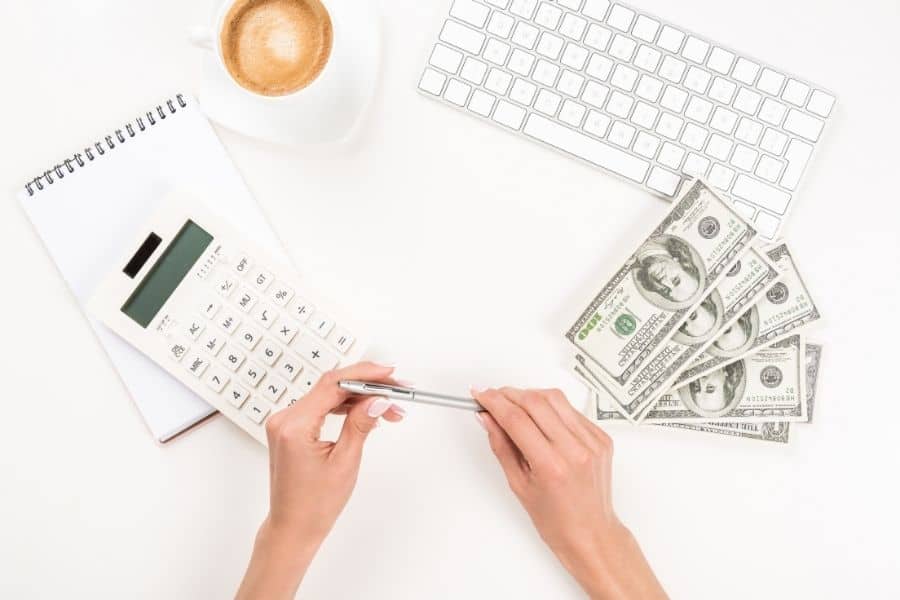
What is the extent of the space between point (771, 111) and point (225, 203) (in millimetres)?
587

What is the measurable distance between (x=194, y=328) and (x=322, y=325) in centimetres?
13

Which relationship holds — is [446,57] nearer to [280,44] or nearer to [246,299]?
[280,44]

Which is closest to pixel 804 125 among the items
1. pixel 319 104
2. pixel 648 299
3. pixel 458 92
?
pixel 648 299

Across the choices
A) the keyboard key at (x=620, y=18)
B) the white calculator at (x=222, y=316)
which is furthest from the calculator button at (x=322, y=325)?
the keyboard key at (x=620, y=18)

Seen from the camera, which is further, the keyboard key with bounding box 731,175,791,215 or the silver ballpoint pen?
the keyboard key with bounding box 731,175,791,215

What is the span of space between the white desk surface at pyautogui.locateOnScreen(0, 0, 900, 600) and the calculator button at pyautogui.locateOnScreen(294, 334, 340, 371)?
59 mm

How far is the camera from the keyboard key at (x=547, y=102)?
2.49 feet

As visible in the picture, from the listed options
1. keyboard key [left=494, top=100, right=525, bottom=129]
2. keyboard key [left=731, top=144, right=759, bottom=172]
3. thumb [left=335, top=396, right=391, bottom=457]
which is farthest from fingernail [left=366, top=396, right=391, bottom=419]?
keyboard key [left=731, top=144, right=759, bottom=172]

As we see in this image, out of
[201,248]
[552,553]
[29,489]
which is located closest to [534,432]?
[552,553]

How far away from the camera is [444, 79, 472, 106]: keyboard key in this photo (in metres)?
0.76

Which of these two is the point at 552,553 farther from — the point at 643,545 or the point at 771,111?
the point at 771,111

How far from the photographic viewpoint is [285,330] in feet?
2.48

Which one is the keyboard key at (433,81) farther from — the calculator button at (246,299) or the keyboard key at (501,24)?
the calculator button at (246,299)

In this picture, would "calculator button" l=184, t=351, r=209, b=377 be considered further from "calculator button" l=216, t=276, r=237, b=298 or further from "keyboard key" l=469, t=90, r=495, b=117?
"keyboard key" l=469, t=90, r=495, b=117
